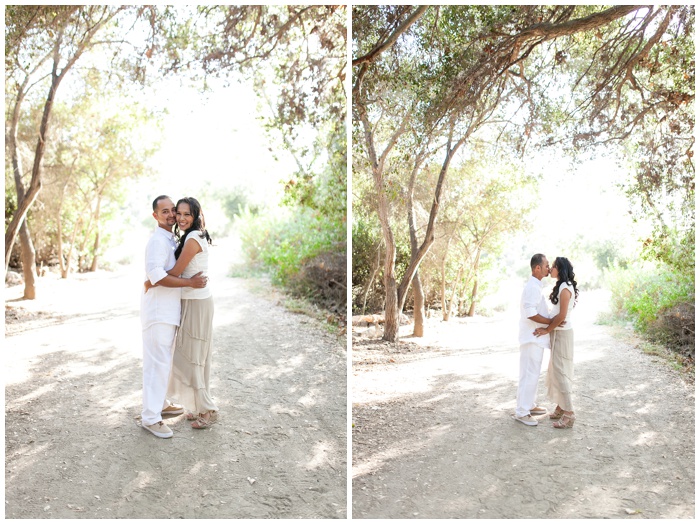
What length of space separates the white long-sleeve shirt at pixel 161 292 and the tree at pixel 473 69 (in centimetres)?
137

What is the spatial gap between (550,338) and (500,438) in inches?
27.7

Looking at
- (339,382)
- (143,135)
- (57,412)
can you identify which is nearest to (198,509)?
(57,412)

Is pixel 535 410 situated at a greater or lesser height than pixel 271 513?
greater

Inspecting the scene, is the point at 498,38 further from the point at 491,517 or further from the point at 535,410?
the point at 491,517

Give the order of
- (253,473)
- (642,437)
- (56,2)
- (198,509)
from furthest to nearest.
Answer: (56,2), (642,437), (253,473), (198,509)

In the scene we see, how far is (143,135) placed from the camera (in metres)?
9.07

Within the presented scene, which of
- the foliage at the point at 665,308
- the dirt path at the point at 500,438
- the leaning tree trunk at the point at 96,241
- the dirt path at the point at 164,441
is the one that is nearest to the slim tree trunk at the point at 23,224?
the dirt path at the point at 164,441

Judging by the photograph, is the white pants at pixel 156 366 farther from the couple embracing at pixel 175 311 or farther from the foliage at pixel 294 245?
the foliage at pixel 294 245

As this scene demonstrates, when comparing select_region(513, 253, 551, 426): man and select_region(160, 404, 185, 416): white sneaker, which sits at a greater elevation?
select_region(513, 253, 551, 426): man

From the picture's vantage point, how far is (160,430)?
129 inches

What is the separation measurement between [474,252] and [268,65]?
87.2 inches

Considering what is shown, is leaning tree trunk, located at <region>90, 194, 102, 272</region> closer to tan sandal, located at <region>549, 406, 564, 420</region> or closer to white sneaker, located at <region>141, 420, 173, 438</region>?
white sneaker, located at <region>141, 420, 173, 438</region>

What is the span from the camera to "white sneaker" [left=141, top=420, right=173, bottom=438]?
325 cm

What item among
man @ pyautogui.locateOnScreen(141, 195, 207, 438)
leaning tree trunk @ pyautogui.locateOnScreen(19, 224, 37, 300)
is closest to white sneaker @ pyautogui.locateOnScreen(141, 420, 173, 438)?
man @ pyautogui.locateOnScreen(141, 195, 207, 438)
